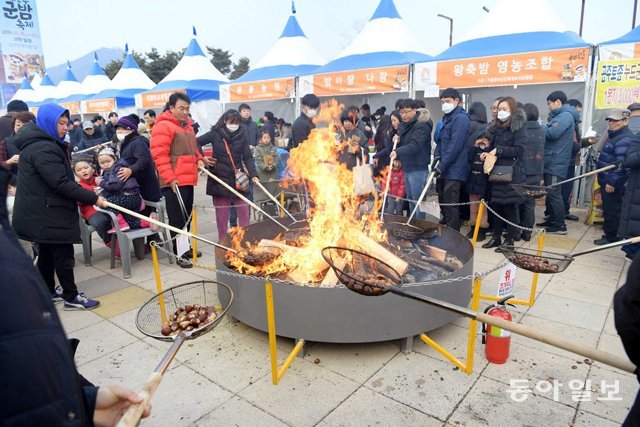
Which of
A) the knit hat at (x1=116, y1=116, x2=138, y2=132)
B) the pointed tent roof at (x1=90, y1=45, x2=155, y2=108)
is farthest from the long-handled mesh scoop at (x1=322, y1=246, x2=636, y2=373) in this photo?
the pointed tent roof at (x1=90, y1=45, x2=155, y2=108)

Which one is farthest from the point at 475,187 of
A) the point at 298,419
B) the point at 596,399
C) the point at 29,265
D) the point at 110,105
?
the point at 110,105

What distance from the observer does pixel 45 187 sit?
13.2 ft

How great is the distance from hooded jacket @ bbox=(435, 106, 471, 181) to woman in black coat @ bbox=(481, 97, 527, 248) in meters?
0.35

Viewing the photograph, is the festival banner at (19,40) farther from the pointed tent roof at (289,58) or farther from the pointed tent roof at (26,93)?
the pointed tent roof at (26,93)

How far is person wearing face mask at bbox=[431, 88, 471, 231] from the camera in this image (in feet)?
20.6

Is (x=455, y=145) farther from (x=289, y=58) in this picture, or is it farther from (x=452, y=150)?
(x=289, y=58)

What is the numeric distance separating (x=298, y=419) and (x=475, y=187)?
5342mm

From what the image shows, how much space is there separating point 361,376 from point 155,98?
1503 centimetres

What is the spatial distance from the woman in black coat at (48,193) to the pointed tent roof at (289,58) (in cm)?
924

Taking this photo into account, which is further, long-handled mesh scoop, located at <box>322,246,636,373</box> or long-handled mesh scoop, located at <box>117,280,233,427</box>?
long-handled mesh scoop, located at <box>322,246,636,373</box>

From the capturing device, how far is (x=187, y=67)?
642 inches

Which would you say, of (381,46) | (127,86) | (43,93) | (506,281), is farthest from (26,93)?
(506,281)

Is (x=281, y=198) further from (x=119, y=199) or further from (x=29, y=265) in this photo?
(x=29, y=265)

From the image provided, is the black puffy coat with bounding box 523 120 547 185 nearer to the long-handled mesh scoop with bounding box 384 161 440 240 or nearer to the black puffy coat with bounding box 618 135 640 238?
the black puffy coat with bounding box 618 135 640 238
